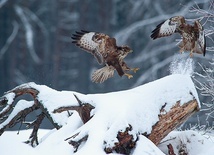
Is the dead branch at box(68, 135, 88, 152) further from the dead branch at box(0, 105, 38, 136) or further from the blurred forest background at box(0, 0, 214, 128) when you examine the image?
the blurred forest background at box(0, 0, 214, 128)

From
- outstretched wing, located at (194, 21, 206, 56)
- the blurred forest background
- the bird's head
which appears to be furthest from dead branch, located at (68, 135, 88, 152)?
the blurred forest background

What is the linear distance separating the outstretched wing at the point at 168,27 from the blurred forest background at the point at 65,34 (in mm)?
16036

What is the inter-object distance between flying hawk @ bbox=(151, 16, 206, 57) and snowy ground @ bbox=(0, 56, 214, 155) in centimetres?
25

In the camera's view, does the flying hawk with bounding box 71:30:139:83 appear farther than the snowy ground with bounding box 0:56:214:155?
Yes

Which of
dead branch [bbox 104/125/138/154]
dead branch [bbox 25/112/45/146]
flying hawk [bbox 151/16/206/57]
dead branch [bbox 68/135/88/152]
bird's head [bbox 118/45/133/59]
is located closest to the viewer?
dead branch [bbox 104/125/138/154]

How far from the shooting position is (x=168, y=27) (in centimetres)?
713

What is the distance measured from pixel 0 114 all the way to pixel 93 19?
66.5 feet

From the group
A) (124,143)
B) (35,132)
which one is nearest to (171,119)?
(124,143)

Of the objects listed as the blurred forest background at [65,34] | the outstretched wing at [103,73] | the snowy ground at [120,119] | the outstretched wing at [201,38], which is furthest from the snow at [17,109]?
the blurred forest background at [65,34]

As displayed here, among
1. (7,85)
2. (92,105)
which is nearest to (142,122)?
(92,105)

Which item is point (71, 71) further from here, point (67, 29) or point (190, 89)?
point (190, 89)

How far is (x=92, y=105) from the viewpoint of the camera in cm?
657

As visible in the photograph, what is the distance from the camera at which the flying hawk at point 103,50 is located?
6.90 m

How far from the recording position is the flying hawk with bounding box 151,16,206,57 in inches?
280
